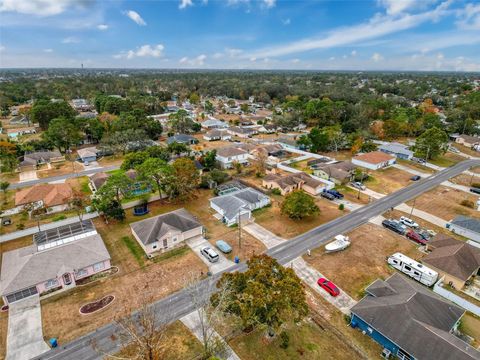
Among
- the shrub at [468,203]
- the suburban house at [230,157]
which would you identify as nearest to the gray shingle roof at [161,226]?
the suburban house at [230,157]

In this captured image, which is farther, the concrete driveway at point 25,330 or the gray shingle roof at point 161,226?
the gray shingle roof at point 161,226

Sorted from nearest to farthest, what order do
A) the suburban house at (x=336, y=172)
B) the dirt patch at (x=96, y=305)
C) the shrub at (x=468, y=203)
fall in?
the dirt patch at (x=96, y=305)
the shrub at (x=468, y=203)
the suburban house at (x=336, y=172)

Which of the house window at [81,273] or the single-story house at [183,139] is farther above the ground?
the single-story house at [183,139]

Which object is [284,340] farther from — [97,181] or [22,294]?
[97,181]

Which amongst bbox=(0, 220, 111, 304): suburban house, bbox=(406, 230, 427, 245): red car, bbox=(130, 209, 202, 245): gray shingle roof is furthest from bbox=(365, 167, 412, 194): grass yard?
bbox=(0, 220, 111, 304): suburban house

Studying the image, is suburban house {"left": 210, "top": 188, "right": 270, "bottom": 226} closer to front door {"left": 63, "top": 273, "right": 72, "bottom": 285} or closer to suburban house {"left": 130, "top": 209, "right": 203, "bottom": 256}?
suburban house {"left": 130, "top": 209, "right": 203, "bottom": 256}

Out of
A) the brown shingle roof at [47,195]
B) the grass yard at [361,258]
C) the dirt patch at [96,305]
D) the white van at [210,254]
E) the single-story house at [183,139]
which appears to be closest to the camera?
the dirt patch at [96,305]

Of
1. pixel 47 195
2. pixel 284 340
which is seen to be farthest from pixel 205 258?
pixel 47 195

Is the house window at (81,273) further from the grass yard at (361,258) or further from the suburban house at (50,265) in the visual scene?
the grass yard at (361,258)
